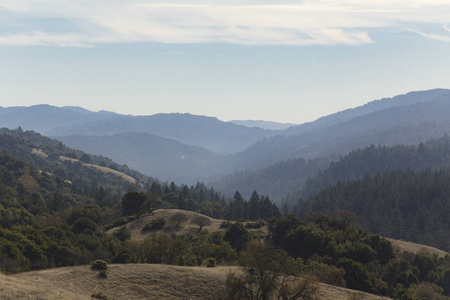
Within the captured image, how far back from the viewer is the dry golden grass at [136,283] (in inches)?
1633

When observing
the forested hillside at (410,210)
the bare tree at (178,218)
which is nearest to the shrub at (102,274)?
the bare tree at (178,218)

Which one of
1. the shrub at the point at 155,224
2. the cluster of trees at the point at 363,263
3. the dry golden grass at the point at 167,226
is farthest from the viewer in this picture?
the shrub at the point at 155,224

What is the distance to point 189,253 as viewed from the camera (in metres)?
70.6

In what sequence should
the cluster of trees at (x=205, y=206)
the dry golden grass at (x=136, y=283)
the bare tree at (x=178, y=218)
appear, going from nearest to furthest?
the dry golden grass at (x=136, y=283) < the bare tree at (x=178, y=218) < the cluster of trees at (x=205, y=206)

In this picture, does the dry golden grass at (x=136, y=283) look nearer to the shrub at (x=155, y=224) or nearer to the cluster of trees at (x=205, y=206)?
the shrub at (x=155, y=224)

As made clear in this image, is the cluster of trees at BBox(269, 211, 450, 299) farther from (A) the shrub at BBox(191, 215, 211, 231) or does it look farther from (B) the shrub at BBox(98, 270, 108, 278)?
(B) the shrub at BBox(98, 270, 108, 278)

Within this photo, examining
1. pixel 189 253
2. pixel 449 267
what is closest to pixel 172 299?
pixel 189 253

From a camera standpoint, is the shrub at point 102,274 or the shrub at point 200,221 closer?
the shrub at point 102,274

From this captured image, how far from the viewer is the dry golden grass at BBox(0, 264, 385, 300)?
4147 cm

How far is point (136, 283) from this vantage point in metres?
46.5


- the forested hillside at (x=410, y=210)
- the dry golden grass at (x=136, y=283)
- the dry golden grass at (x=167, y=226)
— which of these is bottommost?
the forested hillside at (x=410, y=210)

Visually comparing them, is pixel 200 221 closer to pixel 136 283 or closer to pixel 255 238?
pixel 255 238

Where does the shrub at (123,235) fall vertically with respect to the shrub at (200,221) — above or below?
above

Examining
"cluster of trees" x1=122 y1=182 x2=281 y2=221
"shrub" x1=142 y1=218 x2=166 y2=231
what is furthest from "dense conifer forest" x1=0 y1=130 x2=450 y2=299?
"cluster of trees" x1=122 y1=182 x2=281 y2=221
